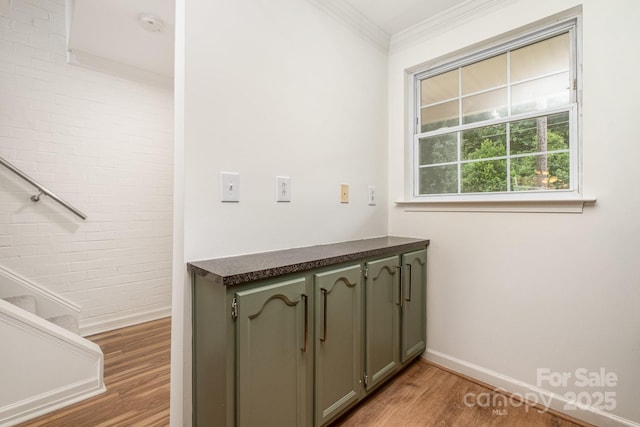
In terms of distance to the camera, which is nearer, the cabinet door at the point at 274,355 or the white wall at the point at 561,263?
the cabinet door at the point at 274,355

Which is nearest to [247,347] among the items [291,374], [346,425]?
[291,374]

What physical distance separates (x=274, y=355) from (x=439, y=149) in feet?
6.02

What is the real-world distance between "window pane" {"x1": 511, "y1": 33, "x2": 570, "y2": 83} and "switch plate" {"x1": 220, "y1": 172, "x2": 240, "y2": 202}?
1.85 meters

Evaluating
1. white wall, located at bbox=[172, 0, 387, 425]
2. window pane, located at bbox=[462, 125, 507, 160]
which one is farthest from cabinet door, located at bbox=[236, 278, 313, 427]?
window pane, located at bbox=[462, 125, 507, 160]

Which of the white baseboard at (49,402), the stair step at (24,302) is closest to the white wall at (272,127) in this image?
the white baseboard at (49,402)

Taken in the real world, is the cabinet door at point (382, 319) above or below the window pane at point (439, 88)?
below

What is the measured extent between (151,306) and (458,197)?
3051 millimetres

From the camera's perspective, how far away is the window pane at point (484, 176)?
73.9 inches

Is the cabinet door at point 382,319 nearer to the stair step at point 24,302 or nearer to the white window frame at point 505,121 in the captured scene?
the white window frame at point 505,121

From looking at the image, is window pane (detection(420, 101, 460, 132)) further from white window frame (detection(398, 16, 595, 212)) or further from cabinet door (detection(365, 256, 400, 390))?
cabinet door (detection(365, 256, 400, 390))

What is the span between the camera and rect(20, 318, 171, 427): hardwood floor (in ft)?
4.97

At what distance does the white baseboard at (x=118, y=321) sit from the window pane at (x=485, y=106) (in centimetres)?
333

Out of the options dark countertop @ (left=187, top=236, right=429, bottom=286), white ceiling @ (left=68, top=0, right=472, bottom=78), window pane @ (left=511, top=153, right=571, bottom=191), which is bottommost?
dark countertop @ (left=187, top=236, right=429, bottom=286)

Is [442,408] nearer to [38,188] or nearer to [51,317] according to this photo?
[51,317]
